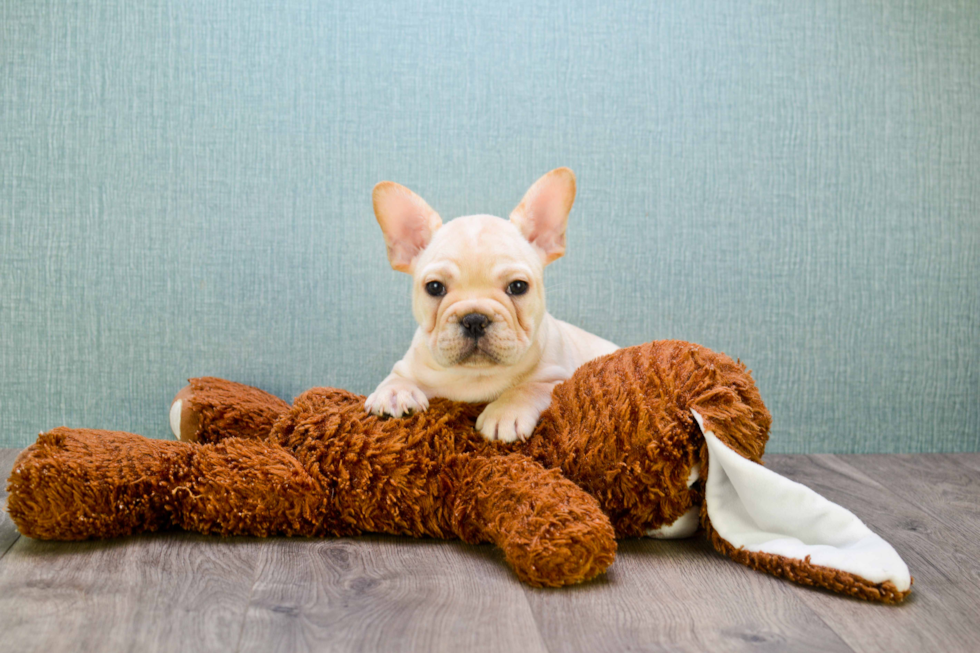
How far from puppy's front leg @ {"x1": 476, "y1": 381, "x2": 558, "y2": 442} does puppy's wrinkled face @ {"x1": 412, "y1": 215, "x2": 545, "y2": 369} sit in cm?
9

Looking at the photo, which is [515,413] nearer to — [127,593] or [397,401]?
[397,401]

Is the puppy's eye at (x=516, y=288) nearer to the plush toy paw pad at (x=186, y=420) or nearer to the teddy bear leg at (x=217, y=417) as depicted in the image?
the teddy bear leg at (x=217, y=417)

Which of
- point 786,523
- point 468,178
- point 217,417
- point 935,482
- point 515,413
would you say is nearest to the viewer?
point 786,523

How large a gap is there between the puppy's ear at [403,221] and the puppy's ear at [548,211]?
19cm

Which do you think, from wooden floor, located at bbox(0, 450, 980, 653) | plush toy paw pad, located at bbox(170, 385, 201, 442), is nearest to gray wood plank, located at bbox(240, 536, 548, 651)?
wooden floor, located at bbox(0, 450, 980, 653)

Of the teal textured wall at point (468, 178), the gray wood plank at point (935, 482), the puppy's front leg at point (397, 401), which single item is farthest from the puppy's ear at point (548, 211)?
the gray wood plank at point (935, 482)

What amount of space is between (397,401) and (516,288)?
0.32 meters

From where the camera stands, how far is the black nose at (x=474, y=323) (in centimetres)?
150

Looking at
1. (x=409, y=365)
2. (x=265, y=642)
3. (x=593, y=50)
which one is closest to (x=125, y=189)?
(x=409, y=365)

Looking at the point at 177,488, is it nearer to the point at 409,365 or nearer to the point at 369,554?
the point at 369,554

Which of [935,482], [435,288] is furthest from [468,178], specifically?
[935,482]

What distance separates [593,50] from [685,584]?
153cm

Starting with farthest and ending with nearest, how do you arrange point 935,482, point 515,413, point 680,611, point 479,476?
point 935,482 → point 515,413 → point 479,476 → point 680,611

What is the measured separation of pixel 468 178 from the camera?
2.25 meters
